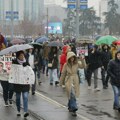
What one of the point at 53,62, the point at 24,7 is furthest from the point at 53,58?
the point at 24,7

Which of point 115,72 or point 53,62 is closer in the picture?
point 115,72

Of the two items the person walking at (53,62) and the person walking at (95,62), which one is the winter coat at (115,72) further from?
the person walking at (53,62)

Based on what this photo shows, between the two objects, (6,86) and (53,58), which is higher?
(53,58)

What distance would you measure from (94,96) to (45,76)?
273 inches

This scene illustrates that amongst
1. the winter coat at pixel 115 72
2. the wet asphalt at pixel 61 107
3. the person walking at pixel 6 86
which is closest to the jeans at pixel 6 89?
the person walking at pixel 6 86

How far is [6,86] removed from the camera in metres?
12.9

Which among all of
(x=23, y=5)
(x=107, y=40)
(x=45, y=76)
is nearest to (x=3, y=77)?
(x=107, y=40)

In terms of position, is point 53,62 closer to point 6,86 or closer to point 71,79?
point 6,86

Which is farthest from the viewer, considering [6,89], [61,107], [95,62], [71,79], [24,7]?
[24,7]

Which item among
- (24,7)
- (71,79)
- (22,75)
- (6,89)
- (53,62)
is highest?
(24,7)

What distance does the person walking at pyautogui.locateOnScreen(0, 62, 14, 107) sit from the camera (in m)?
12.7

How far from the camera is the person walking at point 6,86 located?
1266 centimetres

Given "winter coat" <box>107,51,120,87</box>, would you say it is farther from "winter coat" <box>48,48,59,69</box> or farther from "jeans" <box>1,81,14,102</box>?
"winter coat" <box>48,48,59,69</box>

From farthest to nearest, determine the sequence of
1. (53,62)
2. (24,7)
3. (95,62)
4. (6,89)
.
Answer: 1. (24,7)
2. (53,62)
3. (95,62)
4. (6,89)
